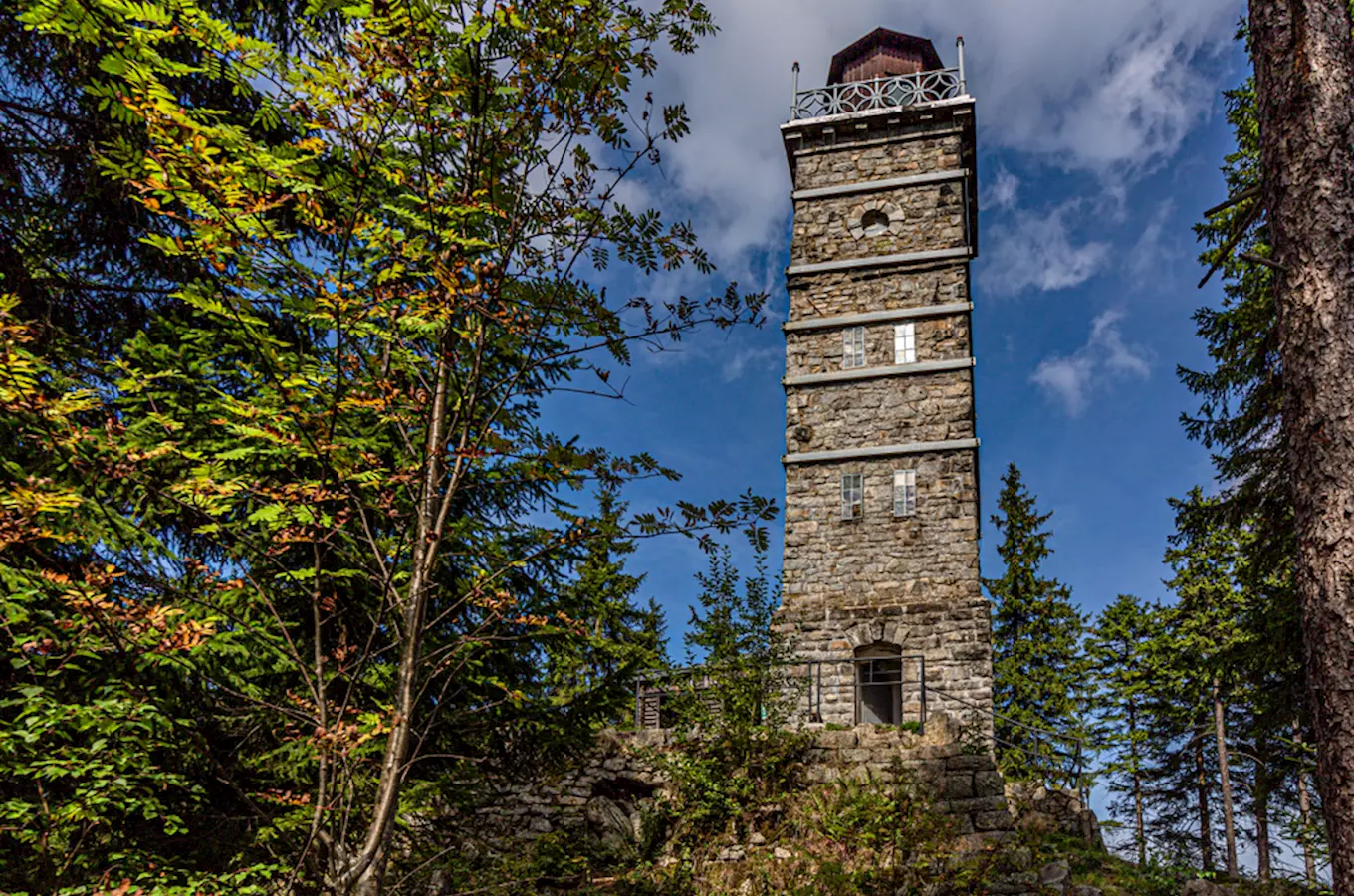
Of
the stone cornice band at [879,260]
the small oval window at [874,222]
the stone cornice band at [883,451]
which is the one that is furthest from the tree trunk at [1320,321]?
the small oval window at [874,222]

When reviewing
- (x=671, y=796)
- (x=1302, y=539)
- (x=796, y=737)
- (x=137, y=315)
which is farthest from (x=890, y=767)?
(x=137, y=315)

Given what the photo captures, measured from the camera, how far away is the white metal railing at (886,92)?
1766cm

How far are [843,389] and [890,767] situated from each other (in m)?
7.52

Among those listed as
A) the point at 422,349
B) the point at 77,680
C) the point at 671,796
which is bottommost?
the point at 671,796

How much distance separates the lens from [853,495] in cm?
1560

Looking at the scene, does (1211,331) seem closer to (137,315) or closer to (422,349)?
(422,349)

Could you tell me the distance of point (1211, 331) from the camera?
37.9 ft

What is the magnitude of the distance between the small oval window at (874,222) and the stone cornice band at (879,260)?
65cm

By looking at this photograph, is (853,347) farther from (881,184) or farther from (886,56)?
(886,56)

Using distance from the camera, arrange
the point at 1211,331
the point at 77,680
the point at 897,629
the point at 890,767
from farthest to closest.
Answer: the point at 897,629, the point at 1211,331, the point at 890,767, the point at 77,680

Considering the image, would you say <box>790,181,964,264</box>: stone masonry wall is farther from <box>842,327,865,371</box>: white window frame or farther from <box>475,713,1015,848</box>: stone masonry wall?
<box>475,713,1015,848</box>: stone masonry wall

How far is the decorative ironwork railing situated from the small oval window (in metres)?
2.27

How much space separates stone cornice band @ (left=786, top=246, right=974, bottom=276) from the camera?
53.6 feet

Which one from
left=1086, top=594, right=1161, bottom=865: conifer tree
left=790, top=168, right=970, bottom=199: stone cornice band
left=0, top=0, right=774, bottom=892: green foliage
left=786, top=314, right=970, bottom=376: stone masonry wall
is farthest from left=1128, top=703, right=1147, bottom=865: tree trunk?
left=0, top=0, right=774, bottom=892: green foliage
